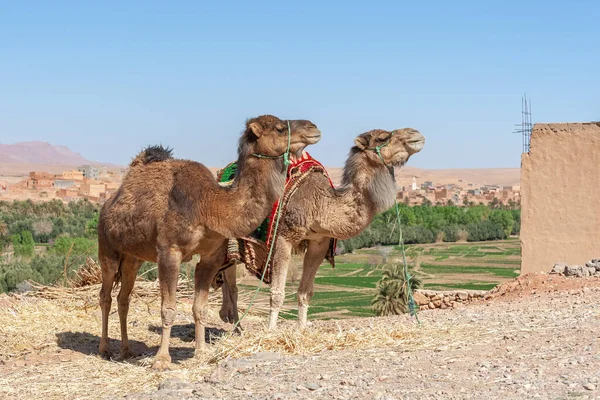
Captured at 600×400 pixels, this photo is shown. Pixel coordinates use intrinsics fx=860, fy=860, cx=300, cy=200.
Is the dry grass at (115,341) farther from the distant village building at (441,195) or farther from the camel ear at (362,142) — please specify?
the distant village building at (441,195)

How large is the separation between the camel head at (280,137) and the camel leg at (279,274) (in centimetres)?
179

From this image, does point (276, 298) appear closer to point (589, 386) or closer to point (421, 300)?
point (589, 386)

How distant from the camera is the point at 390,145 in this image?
945cm

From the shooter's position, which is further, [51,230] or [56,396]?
[51,230]

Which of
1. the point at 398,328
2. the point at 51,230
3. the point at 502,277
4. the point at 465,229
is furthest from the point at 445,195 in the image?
the point at 398,328

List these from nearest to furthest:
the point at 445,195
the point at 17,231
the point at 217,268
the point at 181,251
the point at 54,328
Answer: the point at 181,251, the point at 217,268, the point at 54,328, the point at 17,231, the point at 445,195

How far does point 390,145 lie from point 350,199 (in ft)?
2.43

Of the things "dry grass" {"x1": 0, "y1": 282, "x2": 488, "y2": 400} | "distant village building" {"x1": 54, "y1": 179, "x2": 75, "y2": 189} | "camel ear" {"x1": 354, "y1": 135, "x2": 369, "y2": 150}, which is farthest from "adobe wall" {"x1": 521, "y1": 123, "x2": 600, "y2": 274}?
"distant village building" {"x1": 54, "y1": 179, "x2": 75, "y2": 189}

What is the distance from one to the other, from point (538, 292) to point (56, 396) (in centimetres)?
817

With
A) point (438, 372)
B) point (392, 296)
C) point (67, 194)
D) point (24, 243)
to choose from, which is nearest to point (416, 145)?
point (438, 372)

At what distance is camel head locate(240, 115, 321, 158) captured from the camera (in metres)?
7.96

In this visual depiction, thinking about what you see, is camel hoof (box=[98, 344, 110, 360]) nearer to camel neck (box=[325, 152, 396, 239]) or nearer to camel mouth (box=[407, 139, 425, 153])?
camel neck (box=[325, 152, 396, 239])

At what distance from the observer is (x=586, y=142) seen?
17406 mm

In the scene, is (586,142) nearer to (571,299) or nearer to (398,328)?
(571,299)
